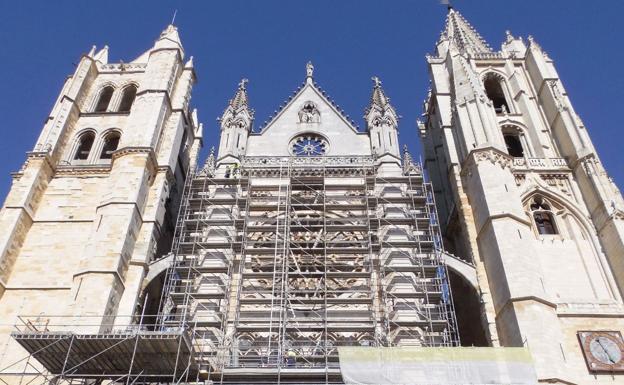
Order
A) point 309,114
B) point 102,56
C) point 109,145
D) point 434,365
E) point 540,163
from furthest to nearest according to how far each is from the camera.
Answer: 1. point 102,56
2. point 309,114
3. point 109,145
4. point 540,163
5. point 434,365

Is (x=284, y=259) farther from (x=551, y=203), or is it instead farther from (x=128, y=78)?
(x=128, y=78)

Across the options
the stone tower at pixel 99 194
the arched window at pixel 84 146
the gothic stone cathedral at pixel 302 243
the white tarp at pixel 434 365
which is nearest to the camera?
the white tarp at pixel 434 365

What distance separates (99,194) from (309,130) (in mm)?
7341

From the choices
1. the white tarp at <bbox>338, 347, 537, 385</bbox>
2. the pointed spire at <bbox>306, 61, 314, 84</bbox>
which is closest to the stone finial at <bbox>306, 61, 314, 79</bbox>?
the pointed spire at <bbox>306, 61, 314, 84</bbox>

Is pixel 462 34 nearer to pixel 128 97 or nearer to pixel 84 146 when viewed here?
pixel 128 97

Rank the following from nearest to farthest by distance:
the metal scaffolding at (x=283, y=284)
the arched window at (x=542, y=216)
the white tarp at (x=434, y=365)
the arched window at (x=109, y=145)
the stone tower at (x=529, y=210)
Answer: the white tarp at (x=434, y=365)
the metal scaffolding at (x=283, y=284)
the stone tower at (x=529, y=210)
the arched window at (x=542, y=216)
the arched window at (x=109, y=145)

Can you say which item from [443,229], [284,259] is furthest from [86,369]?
[443,229]


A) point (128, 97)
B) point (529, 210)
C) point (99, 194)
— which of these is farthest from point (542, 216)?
point (128, 97)

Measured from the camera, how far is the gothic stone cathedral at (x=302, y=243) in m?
14.8

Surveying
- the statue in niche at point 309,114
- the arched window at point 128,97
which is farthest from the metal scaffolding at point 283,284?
the arched window at point 128,97

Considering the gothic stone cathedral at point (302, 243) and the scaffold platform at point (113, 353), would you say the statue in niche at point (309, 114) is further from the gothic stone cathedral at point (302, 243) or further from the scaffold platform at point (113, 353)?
the scaffold platform at point (113, 353)

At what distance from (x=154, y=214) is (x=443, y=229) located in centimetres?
968

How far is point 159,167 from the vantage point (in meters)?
20.6

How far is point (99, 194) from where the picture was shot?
19781 mm
